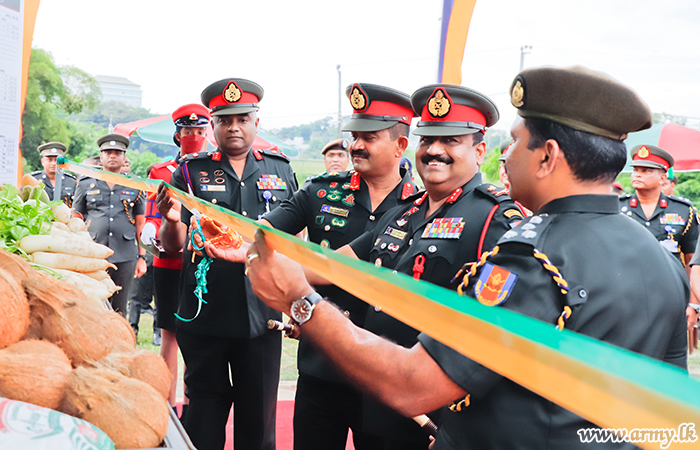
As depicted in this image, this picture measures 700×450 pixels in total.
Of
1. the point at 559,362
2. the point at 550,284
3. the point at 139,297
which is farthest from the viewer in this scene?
the point at 139,297

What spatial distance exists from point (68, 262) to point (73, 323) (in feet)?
3.50

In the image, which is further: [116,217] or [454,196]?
[116,217]

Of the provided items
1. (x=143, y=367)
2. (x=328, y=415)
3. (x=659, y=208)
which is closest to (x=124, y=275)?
(x=328, y=415)

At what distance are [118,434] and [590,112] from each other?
54.2 inches

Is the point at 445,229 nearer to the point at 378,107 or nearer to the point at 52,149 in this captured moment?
the point at 378,107

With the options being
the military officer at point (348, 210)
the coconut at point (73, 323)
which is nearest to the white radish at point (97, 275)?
the military officer at point (348, 210)

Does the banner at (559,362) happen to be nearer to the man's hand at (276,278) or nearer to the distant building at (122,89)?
the man's hand at (276,278)

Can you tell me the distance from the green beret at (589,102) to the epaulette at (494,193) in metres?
0.80

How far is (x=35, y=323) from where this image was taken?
1564 mm

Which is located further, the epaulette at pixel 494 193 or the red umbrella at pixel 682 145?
the red umbrella at pixel 682 145

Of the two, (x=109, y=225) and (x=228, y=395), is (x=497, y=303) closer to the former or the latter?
(x=228, y=395)

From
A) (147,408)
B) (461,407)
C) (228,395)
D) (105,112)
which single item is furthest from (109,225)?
(105,112)

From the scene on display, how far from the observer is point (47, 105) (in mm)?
20422

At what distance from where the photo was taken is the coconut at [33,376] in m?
1.25
